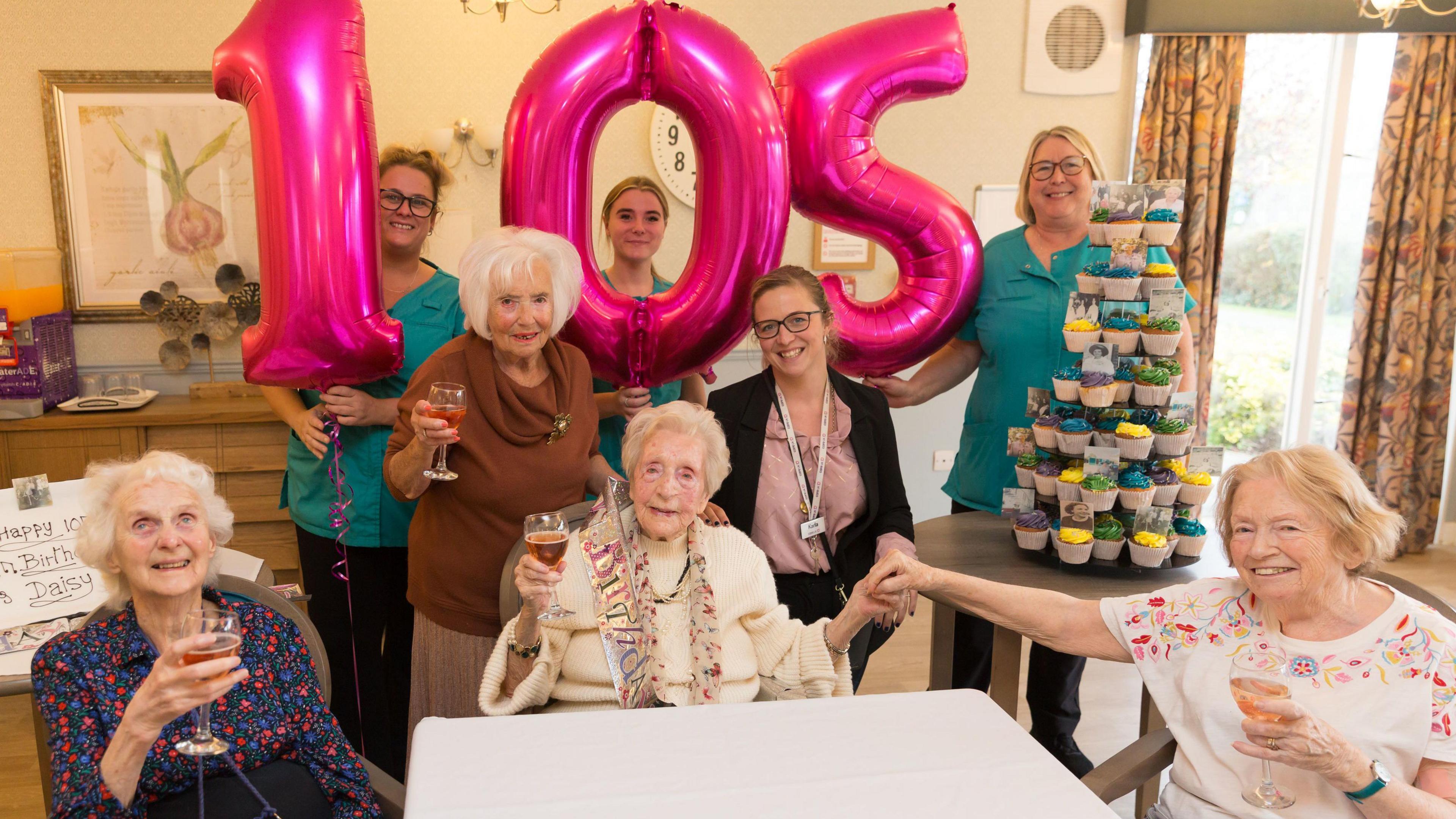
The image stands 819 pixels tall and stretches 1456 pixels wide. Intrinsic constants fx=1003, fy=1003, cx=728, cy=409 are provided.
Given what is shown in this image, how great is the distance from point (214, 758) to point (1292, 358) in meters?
5.69

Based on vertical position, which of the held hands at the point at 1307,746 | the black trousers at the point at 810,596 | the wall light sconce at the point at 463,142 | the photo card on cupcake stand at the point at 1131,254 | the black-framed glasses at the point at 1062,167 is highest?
the wall light sconce at the point at 463,142

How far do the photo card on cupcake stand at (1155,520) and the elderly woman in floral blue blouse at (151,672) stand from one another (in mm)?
1637

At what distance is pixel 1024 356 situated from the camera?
2.61 metres

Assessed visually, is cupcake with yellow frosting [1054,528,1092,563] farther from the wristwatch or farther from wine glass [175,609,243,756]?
wine glass [175,609,243,756]

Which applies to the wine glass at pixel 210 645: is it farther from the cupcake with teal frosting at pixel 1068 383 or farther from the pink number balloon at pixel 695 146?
the cupcake with teal frosting at pixel 1068 383

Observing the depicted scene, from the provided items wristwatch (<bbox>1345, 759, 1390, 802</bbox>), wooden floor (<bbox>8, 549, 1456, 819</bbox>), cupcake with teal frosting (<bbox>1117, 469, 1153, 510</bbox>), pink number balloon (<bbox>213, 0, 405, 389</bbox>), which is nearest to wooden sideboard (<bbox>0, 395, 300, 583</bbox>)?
wooden floor (<bbox>8, 549, 1456, 819</bbox>)

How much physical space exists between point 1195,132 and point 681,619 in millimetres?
4203

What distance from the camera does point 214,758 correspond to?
1.56 metres

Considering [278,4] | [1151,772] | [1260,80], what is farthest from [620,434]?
[1260,80]

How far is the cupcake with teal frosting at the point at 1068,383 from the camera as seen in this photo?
7.38 feet

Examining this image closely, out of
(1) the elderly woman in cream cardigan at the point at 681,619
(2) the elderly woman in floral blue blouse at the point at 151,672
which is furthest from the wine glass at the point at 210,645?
(1) the elderly woman in cream cardigan at the point at 681,619

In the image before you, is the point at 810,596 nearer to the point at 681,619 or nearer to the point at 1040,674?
the point at 681,619

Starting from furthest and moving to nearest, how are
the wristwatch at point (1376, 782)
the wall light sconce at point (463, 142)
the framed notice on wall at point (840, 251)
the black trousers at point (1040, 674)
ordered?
1. the framed notice on wall at point (840, 251)
2. the wall light sconce at point (463, 142)
3. the black trousers at point (1040, 674)
4. the wristwatch at point (1376, 782)

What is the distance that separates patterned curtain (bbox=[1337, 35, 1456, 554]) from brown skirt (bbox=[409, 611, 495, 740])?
194 inches
